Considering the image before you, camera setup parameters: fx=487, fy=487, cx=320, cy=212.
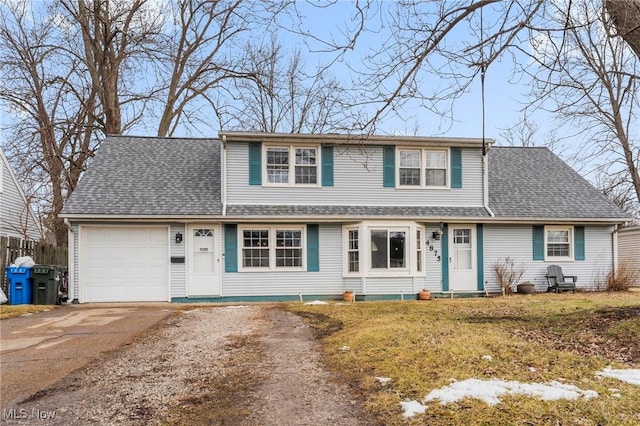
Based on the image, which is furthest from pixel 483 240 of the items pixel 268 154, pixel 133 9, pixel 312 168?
pixel 133 9

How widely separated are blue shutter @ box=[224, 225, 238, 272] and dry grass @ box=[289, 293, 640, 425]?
5.04 meters

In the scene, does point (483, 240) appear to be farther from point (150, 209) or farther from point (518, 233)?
point (150, 209)

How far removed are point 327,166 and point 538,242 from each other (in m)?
7.10

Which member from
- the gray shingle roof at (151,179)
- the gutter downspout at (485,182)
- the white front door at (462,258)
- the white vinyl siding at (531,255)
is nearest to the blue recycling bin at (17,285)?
the gray shingle roof at (151,179)

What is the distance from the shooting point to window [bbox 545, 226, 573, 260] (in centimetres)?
1552

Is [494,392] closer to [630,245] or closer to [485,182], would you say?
[485,182]

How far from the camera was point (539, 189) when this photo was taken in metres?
16.6

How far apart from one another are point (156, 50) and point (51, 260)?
9.53 meters

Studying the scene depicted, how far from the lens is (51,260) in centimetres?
1549

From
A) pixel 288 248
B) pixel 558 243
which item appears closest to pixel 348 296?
pixel 288 248

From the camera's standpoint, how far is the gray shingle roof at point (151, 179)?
44.5 feet

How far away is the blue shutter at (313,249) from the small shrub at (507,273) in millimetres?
5562

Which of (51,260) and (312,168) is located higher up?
(312,168)

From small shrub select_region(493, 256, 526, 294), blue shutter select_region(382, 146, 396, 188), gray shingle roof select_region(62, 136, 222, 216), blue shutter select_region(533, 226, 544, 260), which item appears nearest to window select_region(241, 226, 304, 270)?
gray shingle roof select_region(62, 136, 222, 216)
